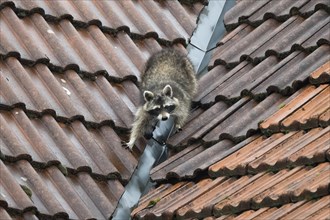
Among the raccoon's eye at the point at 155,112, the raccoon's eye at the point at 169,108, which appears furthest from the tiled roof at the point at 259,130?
the raccoon's eye at the point at 155,112

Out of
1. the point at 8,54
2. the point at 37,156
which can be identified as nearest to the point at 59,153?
the point at 37,156

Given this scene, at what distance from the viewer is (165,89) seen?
33.8ft

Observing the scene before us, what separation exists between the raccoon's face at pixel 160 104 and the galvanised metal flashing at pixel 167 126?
0.23 ft

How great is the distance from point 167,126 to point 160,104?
0.61 feet

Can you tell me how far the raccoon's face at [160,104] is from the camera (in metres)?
9.93

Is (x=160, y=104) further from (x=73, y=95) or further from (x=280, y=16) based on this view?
(x=280, y=16)

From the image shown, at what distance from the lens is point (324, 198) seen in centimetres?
703

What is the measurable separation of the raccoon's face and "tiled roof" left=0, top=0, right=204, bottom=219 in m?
0.12

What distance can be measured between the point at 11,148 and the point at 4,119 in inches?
12.9

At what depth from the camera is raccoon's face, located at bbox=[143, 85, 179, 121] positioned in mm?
9930

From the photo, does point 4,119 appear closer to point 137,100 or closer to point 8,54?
point 8,54

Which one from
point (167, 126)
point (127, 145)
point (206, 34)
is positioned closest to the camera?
point (127, 145)

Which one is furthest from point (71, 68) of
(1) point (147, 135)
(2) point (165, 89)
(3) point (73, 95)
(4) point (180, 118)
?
(2) point (165, 89)

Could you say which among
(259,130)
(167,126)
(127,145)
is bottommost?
Answer: (259,130)
